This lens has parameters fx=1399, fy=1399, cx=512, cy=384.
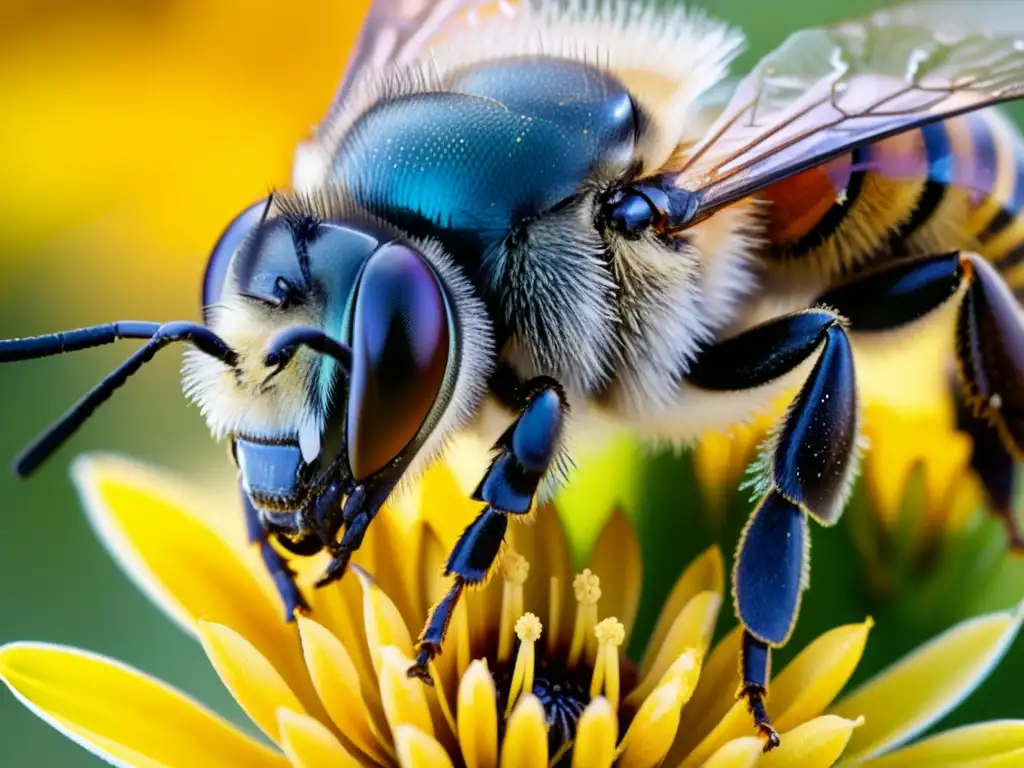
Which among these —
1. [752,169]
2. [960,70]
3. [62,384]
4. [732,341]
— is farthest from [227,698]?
[960,70]

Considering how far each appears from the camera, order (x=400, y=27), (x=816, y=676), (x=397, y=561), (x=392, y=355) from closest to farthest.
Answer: (x=392, y=355) → (x=816, y=676) → (x=397, y=561) → (x=400, y=27)

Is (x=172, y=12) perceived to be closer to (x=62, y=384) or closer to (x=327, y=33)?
(x=327, y=33)

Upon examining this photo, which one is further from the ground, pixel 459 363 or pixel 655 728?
pixel 459 363

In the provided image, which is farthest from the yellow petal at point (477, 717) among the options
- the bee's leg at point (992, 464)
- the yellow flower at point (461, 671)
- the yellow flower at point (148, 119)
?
the yellow flower at point (148, 119)

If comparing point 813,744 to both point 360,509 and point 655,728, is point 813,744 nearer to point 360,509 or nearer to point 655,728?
point 655,728

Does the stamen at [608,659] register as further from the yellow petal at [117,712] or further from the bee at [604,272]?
the yellow petal at [117,712]

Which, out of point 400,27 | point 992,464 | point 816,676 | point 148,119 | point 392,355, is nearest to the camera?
point 392,355

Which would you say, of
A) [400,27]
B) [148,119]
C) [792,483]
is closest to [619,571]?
[792,483]
